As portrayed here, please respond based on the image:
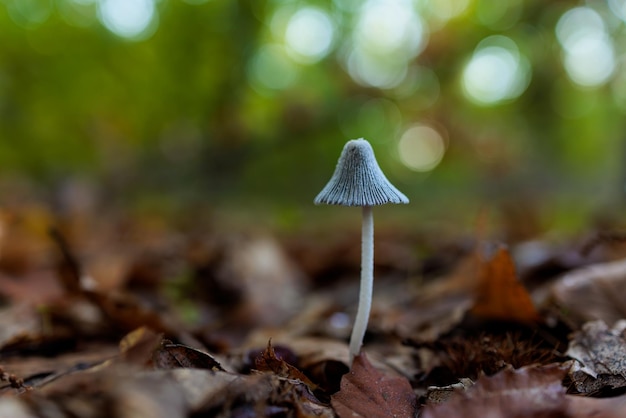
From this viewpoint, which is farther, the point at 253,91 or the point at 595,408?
the point at 253,91

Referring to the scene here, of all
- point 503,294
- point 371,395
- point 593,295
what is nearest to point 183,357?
point 371,395

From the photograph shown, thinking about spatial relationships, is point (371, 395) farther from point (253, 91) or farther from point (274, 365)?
point (253, 91)

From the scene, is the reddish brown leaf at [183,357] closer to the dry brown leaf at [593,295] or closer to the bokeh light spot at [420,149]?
the dry brown leaf at [593,295]

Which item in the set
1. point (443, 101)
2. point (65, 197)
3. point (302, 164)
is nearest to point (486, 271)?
point (65, 197)

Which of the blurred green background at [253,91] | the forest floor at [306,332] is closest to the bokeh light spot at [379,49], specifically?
the blurred green background at [253,91]

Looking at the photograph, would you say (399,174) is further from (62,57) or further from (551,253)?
(551,253)

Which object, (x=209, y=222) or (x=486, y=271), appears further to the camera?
(x=209, y=222)
